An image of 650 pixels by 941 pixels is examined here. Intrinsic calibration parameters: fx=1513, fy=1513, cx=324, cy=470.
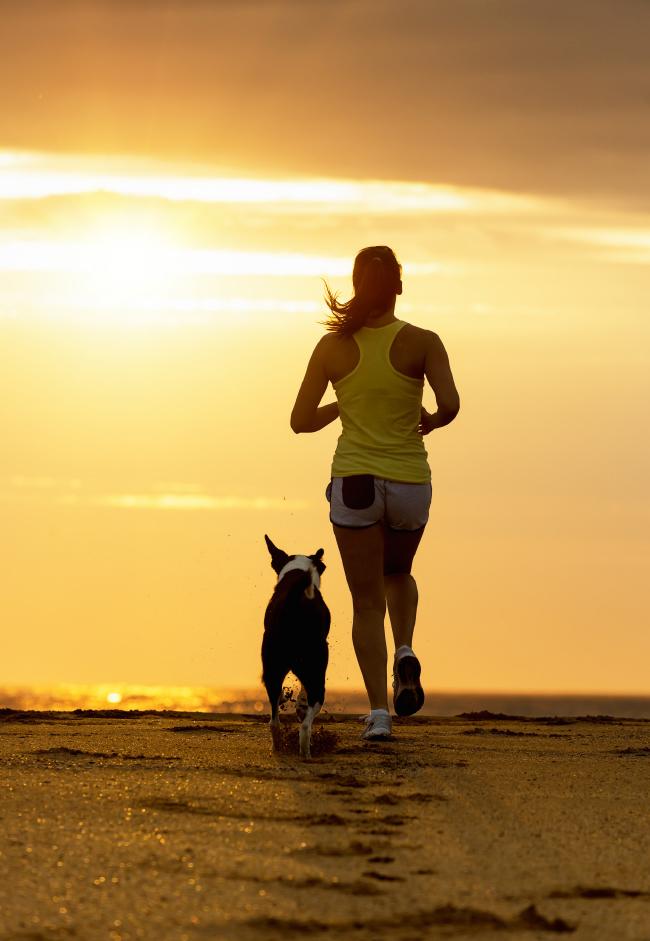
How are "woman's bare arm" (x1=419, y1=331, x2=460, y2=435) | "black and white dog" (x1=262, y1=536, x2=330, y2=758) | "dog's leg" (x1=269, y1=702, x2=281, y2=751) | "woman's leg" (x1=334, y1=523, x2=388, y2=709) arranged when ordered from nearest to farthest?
1. "black and white dog" (x1=262, y1=536, x2=330, y2=758)
2. "dog's leg" (x1=269, y1=702, x2=281, y2=751)
3. "woman's bare arm" (x1=419, y1=331, x2=460, y2=435)
4. "woman's leg" (x1=334, y1=523, x2=388, y2=709)

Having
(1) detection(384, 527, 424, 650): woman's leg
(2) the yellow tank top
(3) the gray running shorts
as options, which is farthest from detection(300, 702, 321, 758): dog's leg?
(2) the yellow tank top

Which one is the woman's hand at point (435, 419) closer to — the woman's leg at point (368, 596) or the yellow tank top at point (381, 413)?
the yellow tank top at point (381, 413)

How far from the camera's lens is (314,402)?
8.95 m

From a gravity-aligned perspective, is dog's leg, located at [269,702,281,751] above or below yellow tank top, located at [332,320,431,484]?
below

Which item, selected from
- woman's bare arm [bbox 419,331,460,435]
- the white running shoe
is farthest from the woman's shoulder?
the white running shoe

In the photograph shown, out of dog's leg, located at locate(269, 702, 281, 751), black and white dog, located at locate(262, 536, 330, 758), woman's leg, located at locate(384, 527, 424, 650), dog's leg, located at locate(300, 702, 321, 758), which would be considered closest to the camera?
dog's leg, located at locate(300, 702, 321, 758)

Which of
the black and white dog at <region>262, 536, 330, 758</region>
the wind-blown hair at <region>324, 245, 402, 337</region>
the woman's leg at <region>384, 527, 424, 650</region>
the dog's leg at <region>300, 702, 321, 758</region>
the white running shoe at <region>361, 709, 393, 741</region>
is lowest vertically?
the dog's leg at <region>300, 702, 321, 758</region>

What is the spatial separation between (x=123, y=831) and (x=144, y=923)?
3.83 ft

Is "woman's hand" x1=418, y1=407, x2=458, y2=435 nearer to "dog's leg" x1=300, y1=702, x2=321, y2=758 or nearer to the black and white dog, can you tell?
the black and white dog

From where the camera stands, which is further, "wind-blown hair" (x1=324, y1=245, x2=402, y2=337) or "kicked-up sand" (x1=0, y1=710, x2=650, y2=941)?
Result: "wind-blown hair" (x1=324, y1=245, x2=402, y2=337)

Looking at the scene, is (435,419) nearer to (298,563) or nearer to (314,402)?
(314,402)

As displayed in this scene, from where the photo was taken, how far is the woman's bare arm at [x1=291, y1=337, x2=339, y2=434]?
8828 mm

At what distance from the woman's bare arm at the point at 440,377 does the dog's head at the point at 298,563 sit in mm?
1161

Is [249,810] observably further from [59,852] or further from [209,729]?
[209,729]
